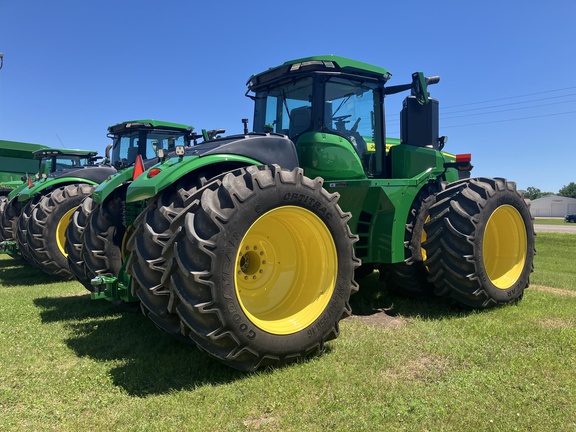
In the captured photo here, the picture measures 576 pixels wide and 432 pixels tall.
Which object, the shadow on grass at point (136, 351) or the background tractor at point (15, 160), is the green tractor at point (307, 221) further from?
the background tractor at point (15, 160)

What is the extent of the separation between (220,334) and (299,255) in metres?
1.29

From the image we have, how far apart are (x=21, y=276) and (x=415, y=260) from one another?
304 inches

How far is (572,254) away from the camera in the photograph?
13.5 metres

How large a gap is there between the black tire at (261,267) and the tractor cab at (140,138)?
6775 millimetres

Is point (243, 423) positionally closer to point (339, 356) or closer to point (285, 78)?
point (339, 356)

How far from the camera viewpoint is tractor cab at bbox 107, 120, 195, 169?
10.5 meters

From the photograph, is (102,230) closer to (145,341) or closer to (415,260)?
(145,341)

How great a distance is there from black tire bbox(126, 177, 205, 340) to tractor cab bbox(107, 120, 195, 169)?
6.82m

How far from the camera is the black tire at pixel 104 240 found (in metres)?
5.38

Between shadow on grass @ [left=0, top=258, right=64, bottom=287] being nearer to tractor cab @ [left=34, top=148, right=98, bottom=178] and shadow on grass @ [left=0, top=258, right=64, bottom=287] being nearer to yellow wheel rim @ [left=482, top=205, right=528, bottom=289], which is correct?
tractor cab @ [left=34, top=148, right=98, bottom=178]

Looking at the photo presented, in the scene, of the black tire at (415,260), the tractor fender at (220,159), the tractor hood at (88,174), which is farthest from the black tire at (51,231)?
the black tire at (415,260)

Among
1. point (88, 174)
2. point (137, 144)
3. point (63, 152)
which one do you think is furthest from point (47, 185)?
point (63, 152)

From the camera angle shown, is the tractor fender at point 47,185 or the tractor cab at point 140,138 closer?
the tractor fender at point 47,185

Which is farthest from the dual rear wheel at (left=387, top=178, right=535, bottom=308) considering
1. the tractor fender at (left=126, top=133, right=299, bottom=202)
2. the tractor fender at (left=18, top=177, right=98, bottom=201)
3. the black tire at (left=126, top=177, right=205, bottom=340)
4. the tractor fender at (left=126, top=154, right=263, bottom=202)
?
the tractor fender at (left=18, top=177, right=98, bottom=201)
